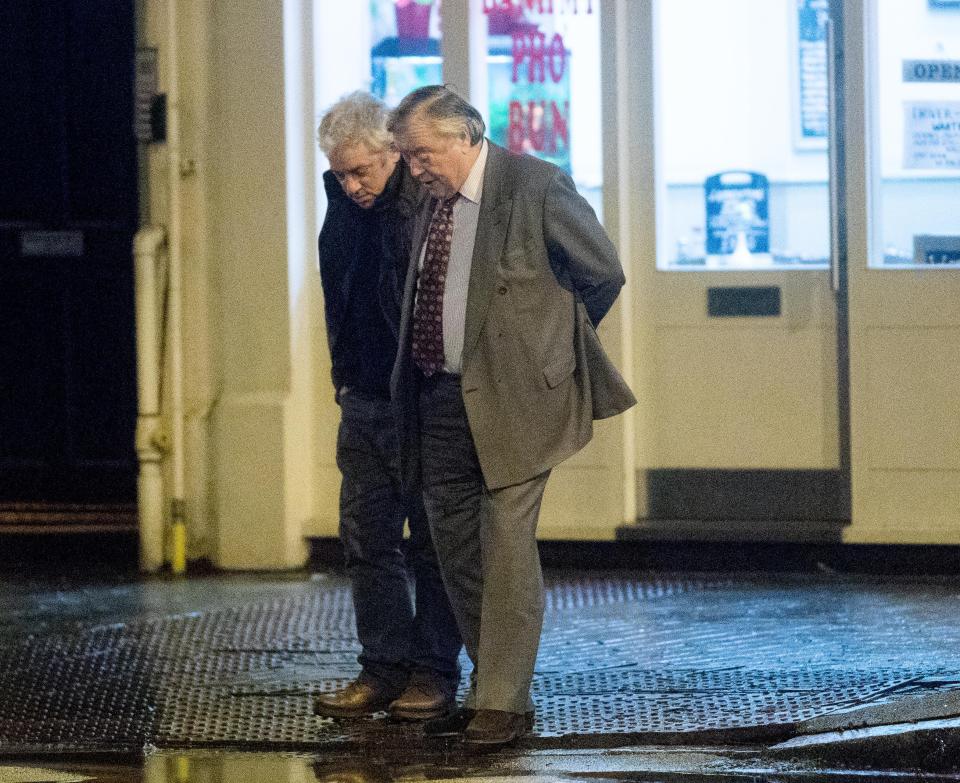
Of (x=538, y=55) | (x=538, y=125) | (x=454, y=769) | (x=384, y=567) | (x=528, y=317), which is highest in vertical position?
(x=538, y=55)

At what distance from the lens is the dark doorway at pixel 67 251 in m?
8.03

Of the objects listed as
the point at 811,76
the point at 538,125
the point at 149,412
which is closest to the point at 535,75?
the point at 538,125

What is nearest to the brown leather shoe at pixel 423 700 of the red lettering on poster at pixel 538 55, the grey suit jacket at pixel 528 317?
the grey suit jacket at pixel 528 317

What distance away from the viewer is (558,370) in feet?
15.4

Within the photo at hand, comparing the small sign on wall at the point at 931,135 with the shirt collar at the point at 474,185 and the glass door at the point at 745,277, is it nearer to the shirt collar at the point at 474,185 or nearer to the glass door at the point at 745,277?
the glass door at the point at 745,277

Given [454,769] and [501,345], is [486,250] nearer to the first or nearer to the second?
[501,345]

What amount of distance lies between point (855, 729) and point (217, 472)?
3736 millimetres

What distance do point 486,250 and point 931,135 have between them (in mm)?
3202

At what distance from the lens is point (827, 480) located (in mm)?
7289

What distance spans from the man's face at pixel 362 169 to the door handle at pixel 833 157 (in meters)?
2.80

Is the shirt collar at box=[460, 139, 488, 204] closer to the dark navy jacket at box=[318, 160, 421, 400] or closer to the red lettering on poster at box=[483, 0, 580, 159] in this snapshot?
the dark navy jacket at box=[318, 160, 421, 400]

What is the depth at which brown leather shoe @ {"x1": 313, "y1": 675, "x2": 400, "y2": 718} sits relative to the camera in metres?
5.11

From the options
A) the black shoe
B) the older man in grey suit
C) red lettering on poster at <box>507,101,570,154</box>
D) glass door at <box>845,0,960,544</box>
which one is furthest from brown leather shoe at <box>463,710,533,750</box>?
red lettering on poster at <box>507,101,570,154</box>

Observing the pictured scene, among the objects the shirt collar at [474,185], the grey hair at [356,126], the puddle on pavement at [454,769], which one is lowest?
the puddle on pavement at [454,769]
